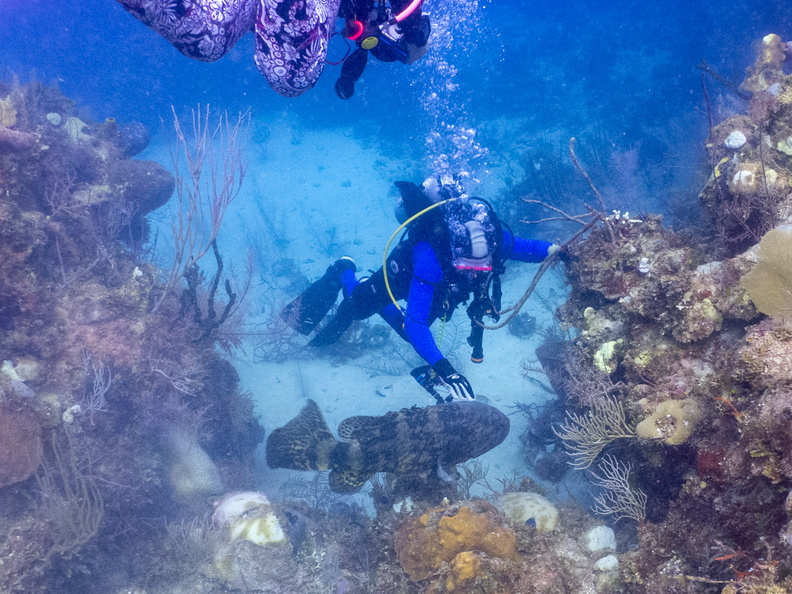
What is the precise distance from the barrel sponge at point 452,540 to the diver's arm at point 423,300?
1.65m

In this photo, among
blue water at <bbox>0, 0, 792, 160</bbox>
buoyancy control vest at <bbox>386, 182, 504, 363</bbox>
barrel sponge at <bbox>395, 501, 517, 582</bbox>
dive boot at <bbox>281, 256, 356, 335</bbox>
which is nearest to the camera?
barrel sponge at <bbox>395, 501, 517, 582</bbox>

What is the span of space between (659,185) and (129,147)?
535 inches

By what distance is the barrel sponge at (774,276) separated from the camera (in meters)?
2.28

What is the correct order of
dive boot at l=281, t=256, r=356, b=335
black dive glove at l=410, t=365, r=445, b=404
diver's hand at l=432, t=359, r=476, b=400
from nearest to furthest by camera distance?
diver's hand at l=432, t=359, r=476, b=400 → black dive glove at l=410, t=365, r=445, b=404 → dive boot at l=281, t=256, r=356, b=335

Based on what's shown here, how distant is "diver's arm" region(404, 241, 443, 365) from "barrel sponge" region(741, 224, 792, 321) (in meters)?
2.81

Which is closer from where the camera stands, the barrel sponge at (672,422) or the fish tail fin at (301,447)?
the barrel sponge at (672,422)

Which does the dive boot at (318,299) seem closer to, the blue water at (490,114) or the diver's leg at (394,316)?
the diver's leg at (394,316)

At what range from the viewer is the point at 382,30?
3.10m

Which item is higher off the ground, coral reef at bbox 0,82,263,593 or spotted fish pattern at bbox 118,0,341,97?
spotted fish pattern at bbox 118,0,341,97

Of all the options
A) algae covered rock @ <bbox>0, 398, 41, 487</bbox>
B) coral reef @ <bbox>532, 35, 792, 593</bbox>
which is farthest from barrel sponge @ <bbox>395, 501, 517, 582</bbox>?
algae covered rock @ <bbox>0, 398, 41, 487</bbox>

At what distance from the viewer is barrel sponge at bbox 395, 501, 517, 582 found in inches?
124

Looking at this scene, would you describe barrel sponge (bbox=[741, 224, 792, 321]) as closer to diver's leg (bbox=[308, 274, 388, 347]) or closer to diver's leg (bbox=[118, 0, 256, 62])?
diver's leg (bbox=[118, 0, 256, 62])

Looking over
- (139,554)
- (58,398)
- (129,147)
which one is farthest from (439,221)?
(129,147)

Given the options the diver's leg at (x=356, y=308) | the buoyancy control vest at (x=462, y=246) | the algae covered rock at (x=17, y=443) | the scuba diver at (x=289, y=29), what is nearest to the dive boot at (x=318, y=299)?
the diver's leg at (x=356, y=308)
